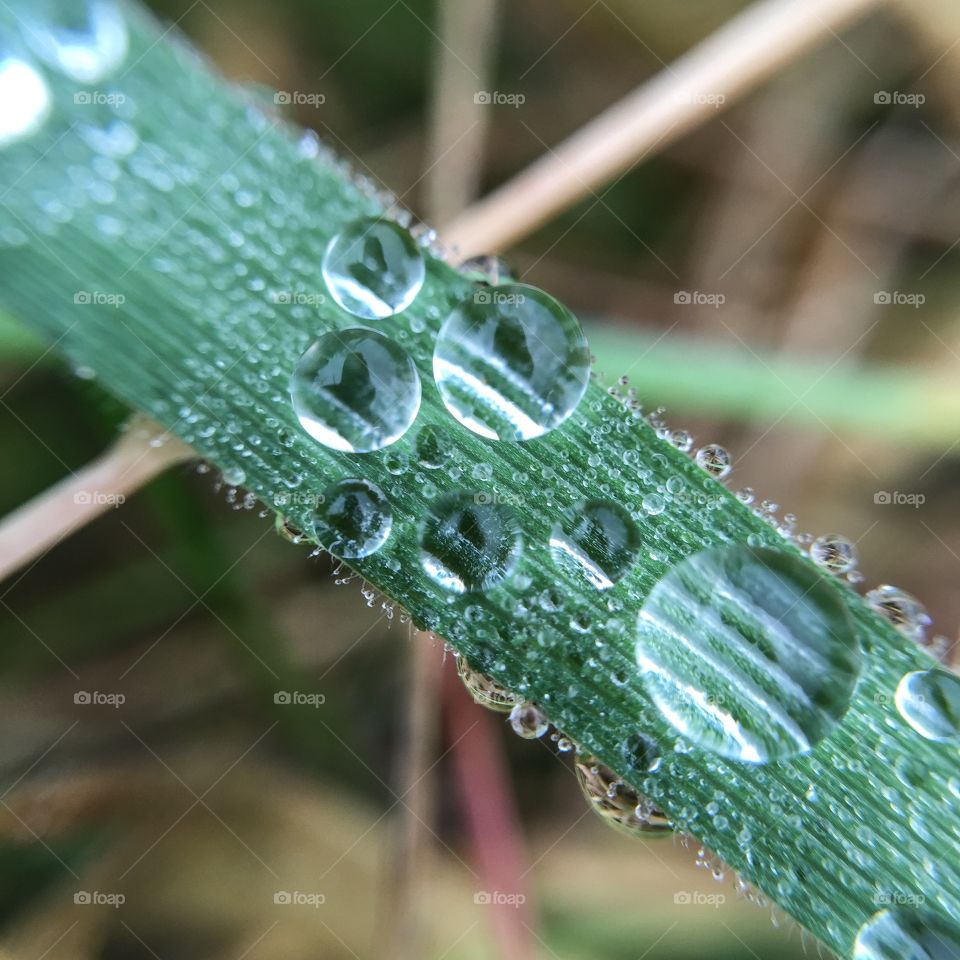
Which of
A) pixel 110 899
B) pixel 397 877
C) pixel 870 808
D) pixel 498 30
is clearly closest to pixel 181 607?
pixel 110 899

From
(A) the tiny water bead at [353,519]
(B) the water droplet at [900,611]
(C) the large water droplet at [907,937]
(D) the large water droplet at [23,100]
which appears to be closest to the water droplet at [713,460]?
(B) the water droplet at [900,611]

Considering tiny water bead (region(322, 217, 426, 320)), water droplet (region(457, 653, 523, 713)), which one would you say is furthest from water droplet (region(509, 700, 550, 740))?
tiny water bead (region(322, 217, 426, 320))

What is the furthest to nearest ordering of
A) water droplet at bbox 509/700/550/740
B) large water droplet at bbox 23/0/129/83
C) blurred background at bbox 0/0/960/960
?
blurred background at bbox 0/0/960/960
water droplet at bbox 509/700/550/740
large water droplet at bbox 23/0/129/83

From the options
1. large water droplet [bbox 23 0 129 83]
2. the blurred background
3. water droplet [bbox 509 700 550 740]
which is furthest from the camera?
the blurred background

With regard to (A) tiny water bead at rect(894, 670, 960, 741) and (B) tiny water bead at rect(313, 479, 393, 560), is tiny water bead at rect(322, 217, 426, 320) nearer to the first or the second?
(B) tiny water bead at rect(313, 479, 393, 560)

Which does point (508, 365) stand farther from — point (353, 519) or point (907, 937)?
point (907, 937)

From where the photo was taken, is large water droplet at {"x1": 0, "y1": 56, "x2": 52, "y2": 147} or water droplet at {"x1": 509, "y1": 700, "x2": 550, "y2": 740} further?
water droplet at {"x1": 509, "y1": 700, "x2": 550, "y2": 740}
